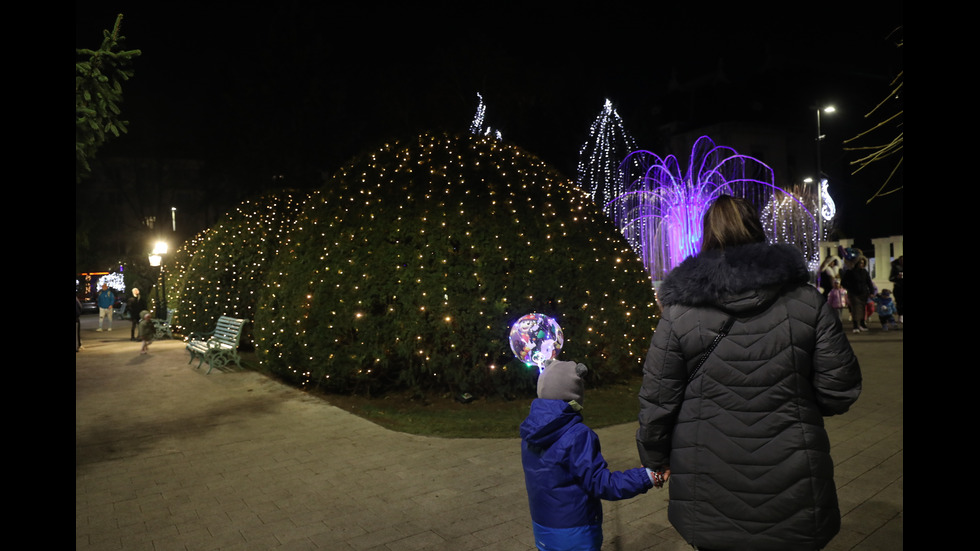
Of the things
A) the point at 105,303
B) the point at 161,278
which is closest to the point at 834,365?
the point at 161,278

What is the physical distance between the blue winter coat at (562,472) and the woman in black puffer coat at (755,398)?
1.65 ft

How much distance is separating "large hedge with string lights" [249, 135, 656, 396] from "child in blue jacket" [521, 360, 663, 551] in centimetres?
520

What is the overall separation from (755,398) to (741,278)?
1.44 feet

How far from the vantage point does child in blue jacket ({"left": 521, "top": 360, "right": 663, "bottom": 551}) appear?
2869 millimetres

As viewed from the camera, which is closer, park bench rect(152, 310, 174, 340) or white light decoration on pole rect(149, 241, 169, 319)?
park bench rect(152, 310, 174, 340)

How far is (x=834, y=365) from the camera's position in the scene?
91.2 inches

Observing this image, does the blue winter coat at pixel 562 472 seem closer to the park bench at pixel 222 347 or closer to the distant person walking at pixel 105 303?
the park bench at pixel 222 347

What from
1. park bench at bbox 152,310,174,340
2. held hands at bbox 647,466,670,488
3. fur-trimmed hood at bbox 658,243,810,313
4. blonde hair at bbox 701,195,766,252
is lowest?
park bench at bbox 152,310,174,340

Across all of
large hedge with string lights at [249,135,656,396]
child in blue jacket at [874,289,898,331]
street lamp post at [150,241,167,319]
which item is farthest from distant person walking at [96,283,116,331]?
child in blue jacket at [874,289,898,331]

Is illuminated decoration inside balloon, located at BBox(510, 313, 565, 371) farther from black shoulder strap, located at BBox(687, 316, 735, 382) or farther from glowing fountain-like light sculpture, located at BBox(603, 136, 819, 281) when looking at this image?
glowing fountain-like light sculpture, located at BBox(603, 136, 819, 281)

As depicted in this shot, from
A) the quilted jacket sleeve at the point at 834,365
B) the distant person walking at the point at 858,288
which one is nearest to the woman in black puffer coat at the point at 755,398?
the quilted jacket sleeve at the point at 834,365

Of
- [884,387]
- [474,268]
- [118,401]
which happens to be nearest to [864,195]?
[884,387]

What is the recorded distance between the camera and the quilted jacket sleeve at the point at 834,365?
2314 millimetres

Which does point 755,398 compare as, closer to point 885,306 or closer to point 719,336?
point 719,336
